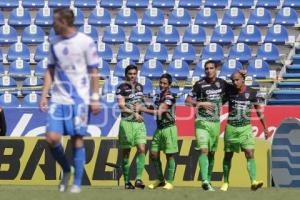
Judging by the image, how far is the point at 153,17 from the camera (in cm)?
2033

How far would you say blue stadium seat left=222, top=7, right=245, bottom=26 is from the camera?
20.2m

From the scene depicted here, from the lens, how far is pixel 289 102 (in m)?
18.0

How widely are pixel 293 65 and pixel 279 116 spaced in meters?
3.00

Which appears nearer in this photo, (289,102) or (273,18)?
(289,102)

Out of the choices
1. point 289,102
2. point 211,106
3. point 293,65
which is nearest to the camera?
point 211,106

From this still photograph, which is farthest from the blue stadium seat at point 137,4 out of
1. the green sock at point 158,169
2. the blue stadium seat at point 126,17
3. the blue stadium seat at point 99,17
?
the green sock at point 158,169

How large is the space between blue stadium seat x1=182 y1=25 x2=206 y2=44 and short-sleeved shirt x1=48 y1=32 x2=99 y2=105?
36.7 ft

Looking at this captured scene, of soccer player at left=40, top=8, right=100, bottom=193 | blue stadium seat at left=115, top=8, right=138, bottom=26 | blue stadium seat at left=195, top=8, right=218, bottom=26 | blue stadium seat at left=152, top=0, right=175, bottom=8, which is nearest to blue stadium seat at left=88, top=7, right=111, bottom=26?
blue stadium seat at left=115, top=8, right=138, bottom=26

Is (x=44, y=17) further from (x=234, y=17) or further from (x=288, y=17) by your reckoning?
(x=288, y=17)

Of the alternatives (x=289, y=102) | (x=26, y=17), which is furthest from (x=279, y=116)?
(x=26, y=17)

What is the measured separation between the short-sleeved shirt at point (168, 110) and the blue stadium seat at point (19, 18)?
7513 millimetres

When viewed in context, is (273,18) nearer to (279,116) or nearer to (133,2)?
(133,2)

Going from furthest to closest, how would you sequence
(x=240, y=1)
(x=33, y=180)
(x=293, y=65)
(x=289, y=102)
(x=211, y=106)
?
(x=240, y=1)
(x=293, y=65)
(x=289, y=102)
(x=33, y=180)
(x=211, y=106)

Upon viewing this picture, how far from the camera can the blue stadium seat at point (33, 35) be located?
19.9 m
